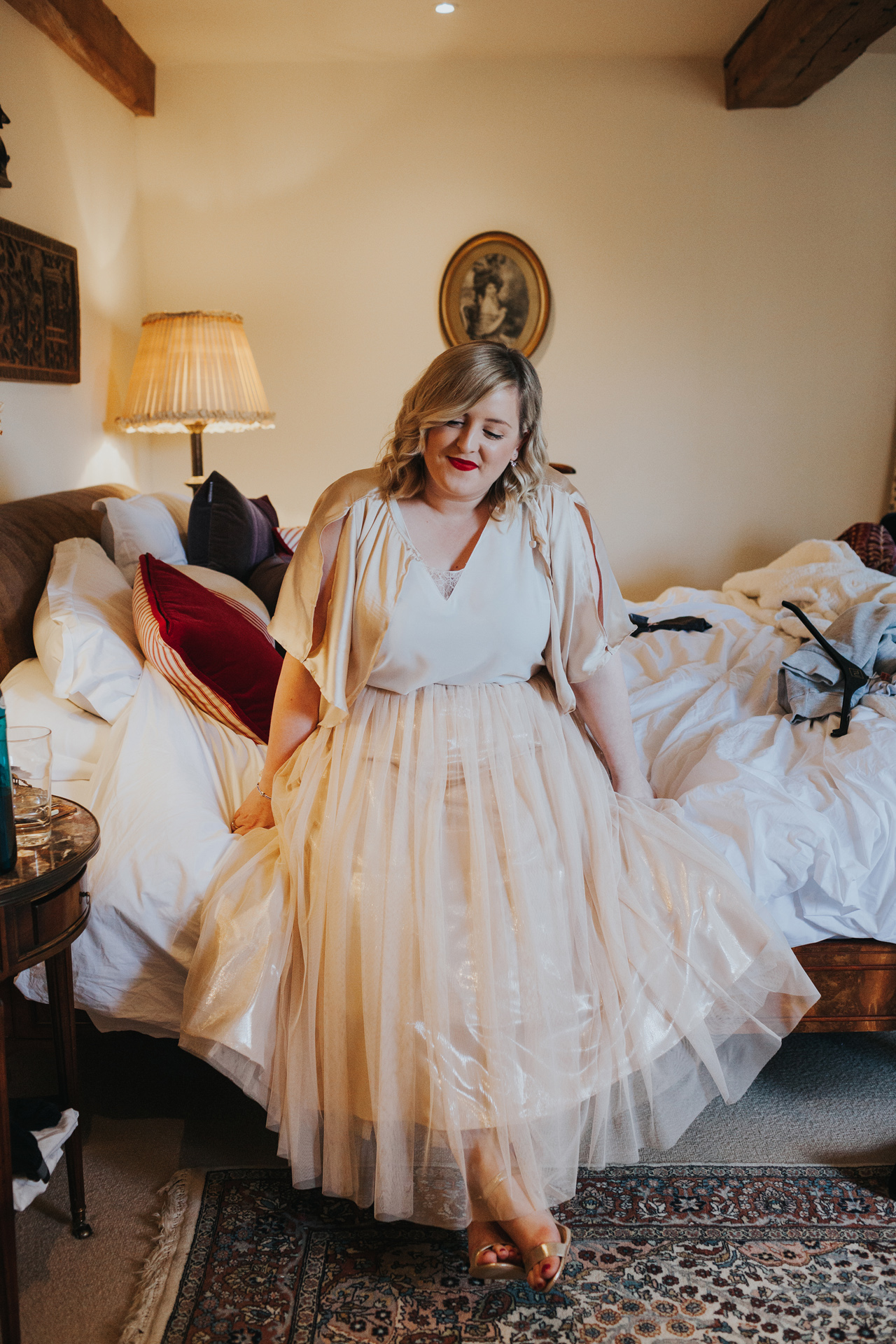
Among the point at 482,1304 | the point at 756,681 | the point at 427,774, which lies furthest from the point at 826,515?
the point at 482,1304

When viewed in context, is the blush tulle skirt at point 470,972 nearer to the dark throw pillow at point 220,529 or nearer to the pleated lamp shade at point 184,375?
the dark throw pillow at point 220,529

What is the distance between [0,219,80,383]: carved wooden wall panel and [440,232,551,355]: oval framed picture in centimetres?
147

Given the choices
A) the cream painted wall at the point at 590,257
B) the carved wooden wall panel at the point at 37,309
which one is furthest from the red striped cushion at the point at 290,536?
the cream painted wall at the point at 590,257

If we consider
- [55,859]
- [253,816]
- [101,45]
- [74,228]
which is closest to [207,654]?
[253,816]

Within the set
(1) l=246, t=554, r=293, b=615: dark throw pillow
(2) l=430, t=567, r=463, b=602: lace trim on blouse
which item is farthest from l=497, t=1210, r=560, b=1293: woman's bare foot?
(1) l=246, t=554, r=293, b=615: dark throw pillow

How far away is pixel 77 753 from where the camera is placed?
1.76 metres

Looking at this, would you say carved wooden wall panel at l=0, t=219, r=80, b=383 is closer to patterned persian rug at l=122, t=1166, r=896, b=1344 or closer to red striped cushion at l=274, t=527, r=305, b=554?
red striped cushion at l=274, t=527, r=305, b=554

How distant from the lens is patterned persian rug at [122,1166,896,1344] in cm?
129

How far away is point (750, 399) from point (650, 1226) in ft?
11.0

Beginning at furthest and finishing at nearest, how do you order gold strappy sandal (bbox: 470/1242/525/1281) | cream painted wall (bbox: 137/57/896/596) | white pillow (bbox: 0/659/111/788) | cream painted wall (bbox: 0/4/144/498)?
cream painted wall (bbox: 137/57/896/596) < cream painted wall (bbox: 0/4/144/498) < white pillow (bbox: 0/659/111/788) < gold strappy sandal (bbox: 470/1242/525/1281)

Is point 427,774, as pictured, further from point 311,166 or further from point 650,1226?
point 311,166

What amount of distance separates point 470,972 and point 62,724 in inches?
34.7

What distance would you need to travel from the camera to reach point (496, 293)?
154 inches

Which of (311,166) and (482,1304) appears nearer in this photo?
(482,1304)
